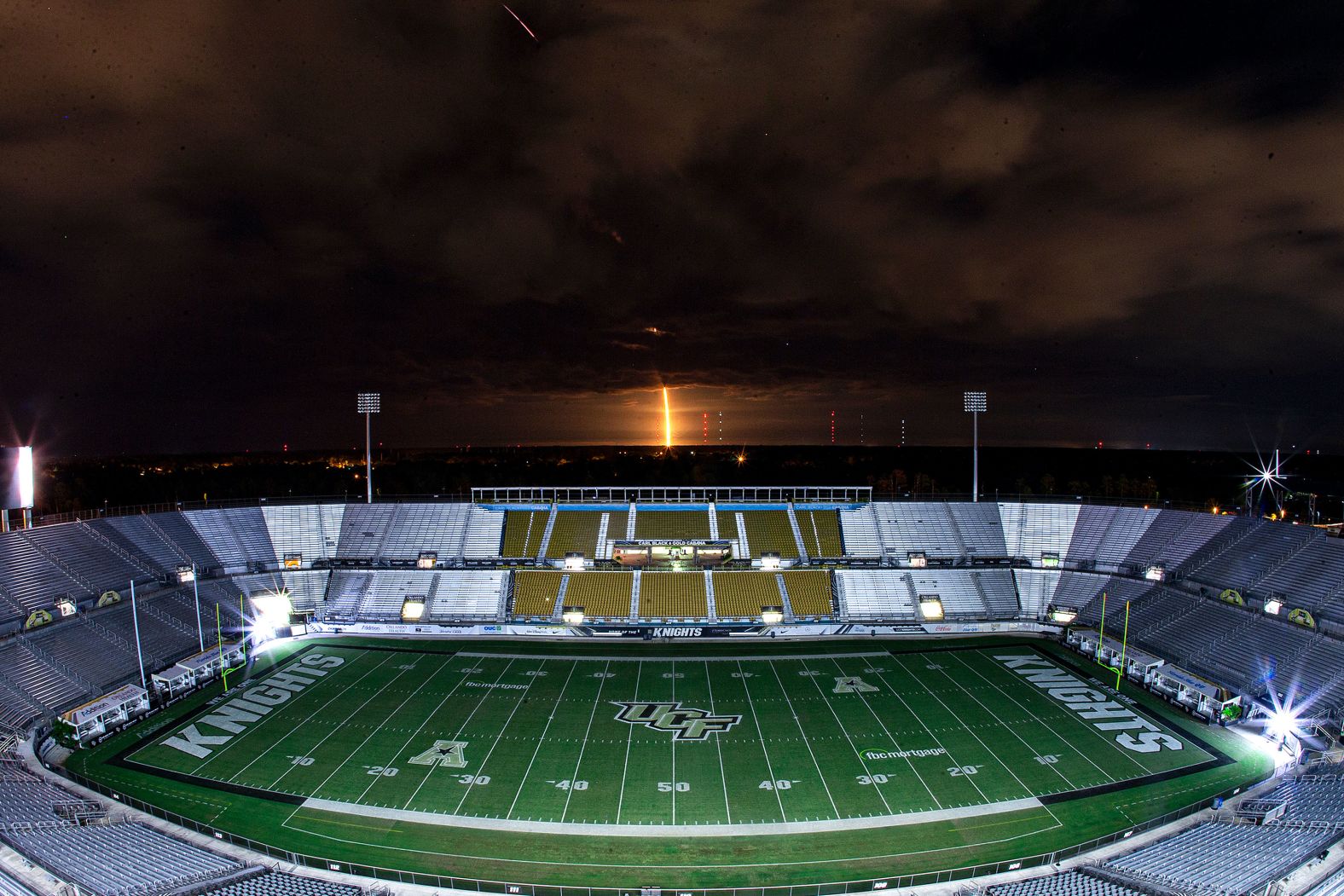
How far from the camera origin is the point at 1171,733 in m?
24.8

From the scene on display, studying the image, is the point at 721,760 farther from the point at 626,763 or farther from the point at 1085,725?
the point at 1085,725

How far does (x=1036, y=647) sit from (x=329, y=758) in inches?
1283

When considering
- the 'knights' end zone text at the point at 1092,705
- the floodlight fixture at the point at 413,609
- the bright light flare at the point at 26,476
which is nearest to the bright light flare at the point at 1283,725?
the 'knights' end zone text at the point at 1092,705

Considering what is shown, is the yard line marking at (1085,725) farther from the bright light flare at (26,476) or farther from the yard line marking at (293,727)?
the bright light flare at (26,476)

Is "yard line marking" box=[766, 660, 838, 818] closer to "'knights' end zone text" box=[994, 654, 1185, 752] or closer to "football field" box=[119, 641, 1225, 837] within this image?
"football field" box=[119, 641, 1225, 837]

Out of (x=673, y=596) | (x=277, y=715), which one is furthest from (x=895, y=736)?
(x=277, y=715)

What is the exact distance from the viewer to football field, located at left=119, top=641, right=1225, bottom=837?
795 inches

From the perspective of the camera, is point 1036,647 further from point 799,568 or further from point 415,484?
point 415,484

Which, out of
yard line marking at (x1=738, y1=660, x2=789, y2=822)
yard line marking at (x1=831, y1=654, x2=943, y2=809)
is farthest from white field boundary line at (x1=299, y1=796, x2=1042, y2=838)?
yard line marking at (x1=831, y1=654, x2=943, y2=809)

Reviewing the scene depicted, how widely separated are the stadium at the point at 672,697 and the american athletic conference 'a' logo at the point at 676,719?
0.22 m

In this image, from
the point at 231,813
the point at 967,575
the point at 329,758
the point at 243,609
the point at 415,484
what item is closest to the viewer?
the point at 231,813

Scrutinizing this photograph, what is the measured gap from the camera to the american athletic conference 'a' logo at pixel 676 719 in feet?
82.0

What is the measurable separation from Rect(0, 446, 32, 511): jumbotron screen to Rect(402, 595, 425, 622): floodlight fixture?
17.9 meters

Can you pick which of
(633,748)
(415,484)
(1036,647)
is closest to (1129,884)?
(633,748)
